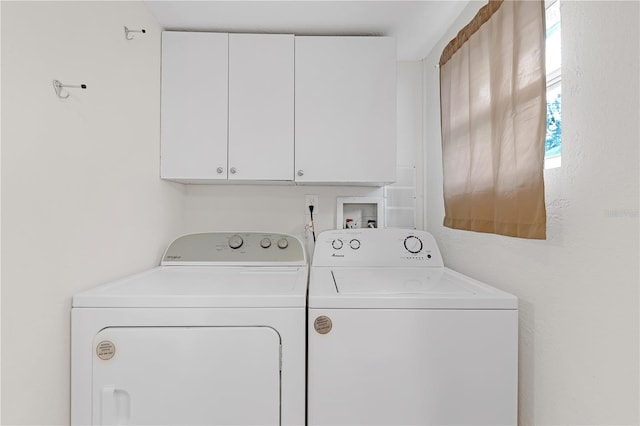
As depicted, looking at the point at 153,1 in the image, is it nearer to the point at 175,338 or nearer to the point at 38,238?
the point at 38,238

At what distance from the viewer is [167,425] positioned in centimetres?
106

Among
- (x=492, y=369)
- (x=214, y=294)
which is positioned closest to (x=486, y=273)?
(x=492, y=369)

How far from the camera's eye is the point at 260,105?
5.71ft

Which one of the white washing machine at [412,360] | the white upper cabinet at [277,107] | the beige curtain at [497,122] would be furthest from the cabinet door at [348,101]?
the white washing machine at [412,360]

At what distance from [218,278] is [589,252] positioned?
4.10 ft

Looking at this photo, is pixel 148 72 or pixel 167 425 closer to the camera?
pixel 167 425

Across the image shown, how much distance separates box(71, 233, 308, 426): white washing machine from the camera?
3.48 feet

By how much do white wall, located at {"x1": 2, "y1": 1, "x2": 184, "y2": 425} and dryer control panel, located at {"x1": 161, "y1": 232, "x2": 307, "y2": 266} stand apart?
0.30 meters

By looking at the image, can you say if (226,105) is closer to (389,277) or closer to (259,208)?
(259,208)

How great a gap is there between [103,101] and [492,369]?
1612mm

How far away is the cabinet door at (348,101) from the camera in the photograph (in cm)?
175

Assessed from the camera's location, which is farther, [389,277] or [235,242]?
[235,242]

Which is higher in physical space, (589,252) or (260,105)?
(260,105)

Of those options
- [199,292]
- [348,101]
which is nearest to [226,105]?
[348,101]
